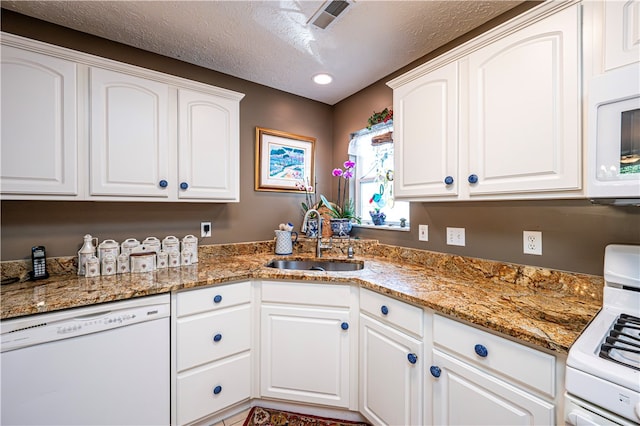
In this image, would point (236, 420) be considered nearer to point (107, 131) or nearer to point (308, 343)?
point (308, 343)

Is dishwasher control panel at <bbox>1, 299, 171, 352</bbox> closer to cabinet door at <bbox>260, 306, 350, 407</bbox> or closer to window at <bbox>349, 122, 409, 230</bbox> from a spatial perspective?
cabinet door at <bbox>260, 306, 350, 407</bbox>

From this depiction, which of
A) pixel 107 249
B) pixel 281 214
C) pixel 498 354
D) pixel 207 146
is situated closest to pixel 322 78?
pixel 207 146

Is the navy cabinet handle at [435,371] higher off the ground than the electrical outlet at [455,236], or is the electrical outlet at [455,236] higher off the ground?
the electrical outlet at [455,236]

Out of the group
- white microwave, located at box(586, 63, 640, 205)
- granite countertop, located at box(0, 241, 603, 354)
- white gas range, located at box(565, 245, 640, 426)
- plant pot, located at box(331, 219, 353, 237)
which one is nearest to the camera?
white gas range, located at box(565, 245, 640, 426)

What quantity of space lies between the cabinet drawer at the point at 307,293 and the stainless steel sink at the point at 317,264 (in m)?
0.38

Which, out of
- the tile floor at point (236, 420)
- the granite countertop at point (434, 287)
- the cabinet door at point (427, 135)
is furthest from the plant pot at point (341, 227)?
the tile floor at point (236, 420)

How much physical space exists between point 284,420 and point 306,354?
1.38 feet

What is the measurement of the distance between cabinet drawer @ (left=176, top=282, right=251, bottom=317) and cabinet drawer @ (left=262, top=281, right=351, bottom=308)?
5.3 inches

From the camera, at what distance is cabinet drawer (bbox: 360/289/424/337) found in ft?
4.25

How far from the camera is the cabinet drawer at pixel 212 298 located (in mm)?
1531

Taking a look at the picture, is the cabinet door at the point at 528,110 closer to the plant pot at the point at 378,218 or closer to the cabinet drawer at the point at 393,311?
the cabinet drawer at the point at 393,311

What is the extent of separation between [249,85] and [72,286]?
1882mm

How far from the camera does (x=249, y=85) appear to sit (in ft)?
7.86

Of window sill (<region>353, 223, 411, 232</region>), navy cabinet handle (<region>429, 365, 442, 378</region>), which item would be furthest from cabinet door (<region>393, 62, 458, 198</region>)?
navy cabinet handle (<region>429, 365, 442, 378</region>)
